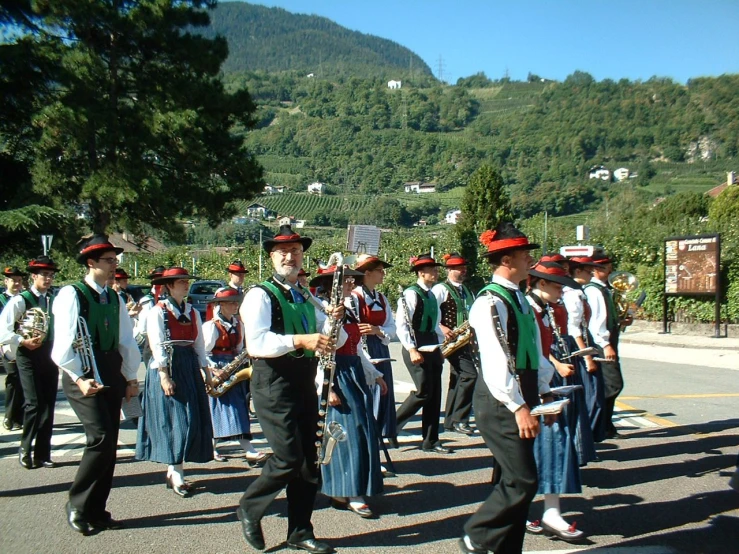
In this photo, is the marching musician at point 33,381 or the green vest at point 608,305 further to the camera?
the green vest at point 608,305

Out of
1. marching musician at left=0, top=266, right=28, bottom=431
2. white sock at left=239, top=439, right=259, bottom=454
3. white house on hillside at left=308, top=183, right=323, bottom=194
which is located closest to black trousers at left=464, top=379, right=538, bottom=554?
white sock at left=239, top=439, right=259, bottom=454

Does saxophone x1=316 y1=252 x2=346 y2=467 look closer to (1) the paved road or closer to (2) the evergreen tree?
(1) the paved road

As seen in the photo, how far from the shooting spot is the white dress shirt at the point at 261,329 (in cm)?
480

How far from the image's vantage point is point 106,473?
5398mm

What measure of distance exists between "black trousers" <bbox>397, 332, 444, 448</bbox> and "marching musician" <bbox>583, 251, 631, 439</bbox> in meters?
1.72

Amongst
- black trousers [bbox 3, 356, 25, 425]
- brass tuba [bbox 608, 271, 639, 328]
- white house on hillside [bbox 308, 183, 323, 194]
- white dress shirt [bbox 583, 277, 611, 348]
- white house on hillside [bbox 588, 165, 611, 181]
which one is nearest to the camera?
white dress shirt [bbox 583, 277, 611, 348]

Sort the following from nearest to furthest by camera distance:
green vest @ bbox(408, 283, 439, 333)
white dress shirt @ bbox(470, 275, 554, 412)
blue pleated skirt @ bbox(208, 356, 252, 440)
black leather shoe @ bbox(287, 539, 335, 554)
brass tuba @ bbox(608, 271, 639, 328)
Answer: white dress shirt @ bbox(470, 275, 554, 412) < black leather shoe @ bbox(287, 539, 335, 554) < blue pleated skirt @ bbox(208, 356, 252, 440) < green vest @ bbox(408, 283, 439, 333) < brass tuba @ bbox(608, 271, 639, 328)

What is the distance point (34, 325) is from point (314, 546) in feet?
13.7

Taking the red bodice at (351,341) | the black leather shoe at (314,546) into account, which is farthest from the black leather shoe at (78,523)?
the red bodice at (351,341)

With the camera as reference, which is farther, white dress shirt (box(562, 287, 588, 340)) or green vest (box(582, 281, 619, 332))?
green vest (box(582, 281, 619, 332))

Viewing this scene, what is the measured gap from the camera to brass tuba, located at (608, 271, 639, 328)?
28.8 ft

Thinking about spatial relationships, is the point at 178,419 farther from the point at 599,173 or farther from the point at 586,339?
the point at 599,173

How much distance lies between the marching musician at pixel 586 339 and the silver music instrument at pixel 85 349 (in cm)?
439

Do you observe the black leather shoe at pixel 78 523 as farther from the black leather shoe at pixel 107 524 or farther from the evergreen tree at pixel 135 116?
the evergreen tree at pixel 135 116
